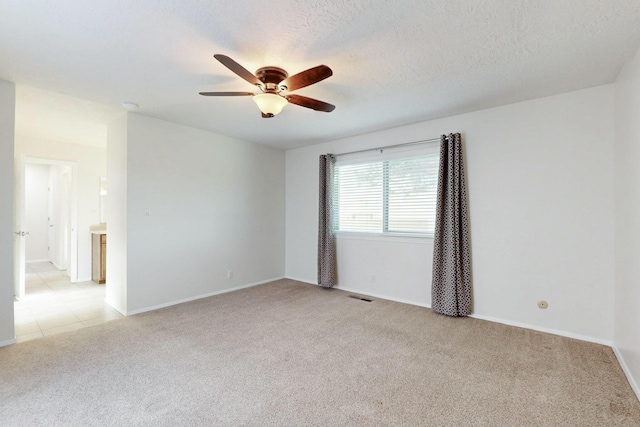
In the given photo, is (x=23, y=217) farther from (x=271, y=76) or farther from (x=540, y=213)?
(x=540, y=213)

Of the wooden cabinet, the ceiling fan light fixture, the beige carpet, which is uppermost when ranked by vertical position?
the ceiling fan light fixture

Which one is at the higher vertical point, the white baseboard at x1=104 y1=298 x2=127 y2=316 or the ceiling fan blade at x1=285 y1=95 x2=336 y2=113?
the ceiling fan blade at x1=285 y1=95 x2=336 y2=113

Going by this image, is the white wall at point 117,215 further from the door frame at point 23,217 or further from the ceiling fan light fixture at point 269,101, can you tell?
the ceiling fan light fixture at point 269,101

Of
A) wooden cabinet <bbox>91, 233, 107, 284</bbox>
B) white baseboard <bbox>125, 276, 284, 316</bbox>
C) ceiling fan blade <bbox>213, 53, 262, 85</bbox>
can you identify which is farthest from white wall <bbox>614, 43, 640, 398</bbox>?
wooden cabinet <bbox>91, 233, 107, 284</bbox>

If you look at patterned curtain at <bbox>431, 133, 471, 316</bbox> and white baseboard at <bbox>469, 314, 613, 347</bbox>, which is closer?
white baseboard at <bbox>469, 314, 613, 347</bbox>

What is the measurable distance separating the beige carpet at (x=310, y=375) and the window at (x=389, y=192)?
4.64 feet

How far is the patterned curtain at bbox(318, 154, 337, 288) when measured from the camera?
4.84 meters

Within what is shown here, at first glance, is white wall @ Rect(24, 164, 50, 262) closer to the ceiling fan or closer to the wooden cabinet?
the wooden cabinet

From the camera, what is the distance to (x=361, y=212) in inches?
185

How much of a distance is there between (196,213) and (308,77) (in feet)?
9.69

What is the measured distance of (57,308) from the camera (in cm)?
385

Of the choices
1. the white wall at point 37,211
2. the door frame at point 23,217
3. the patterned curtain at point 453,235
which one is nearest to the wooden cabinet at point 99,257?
the door frame at point 23,217

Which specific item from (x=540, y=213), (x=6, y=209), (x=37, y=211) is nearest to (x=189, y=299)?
(x=6, y=209)

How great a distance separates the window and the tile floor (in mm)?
3470
